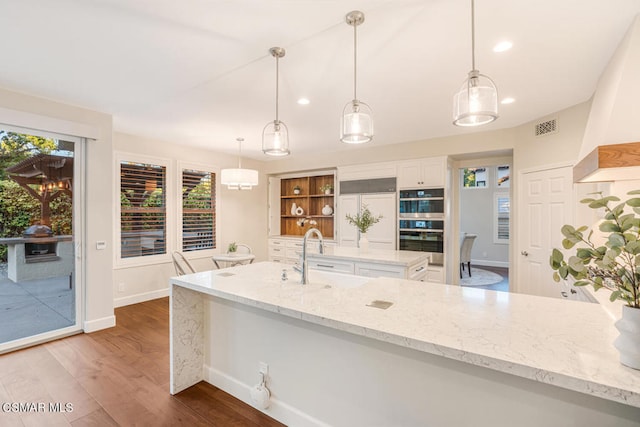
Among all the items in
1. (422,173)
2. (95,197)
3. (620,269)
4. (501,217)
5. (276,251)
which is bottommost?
(276,251)

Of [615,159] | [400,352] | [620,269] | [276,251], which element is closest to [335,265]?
[400,352]

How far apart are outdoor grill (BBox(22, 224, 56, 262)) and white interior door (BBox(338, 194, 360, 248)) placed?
418cm

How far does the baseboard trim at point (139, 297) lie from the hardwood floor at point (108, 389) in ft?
3.60

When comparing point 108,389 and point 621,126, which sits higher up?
point 621,126

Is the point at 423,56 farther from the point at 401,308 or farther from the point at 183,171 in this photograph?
the point at 183,171

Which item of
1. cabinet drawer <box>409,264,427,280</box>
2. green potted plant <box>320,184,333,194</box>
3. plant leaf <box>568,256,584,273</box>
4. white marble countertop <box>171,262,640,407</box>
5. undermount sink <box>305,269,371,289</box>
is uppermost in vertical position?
green potted plant <box>320,184,333,194</box>

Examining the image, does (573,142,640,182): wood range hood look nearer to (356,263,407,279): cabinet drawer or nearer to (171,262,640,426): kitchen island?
(171,262,640,426): kitchen island

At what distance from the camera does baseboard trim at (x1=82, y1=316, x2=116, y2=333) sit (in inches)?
139

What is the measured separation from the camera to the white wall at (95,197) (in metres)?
3.35

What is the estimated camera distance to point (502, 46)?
2.24 m

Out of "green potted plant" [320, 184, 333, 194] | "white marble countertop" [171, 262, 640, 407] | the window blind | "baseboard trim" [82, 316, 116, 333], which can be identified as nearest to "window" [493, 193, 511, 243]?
the window blind

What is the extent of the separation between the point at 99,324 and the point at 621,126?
5279mm

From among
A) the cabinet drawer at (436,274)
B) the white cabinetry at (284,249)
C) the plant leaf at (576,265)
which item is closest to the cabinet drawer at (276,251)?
the white cabinetry at (284,249)

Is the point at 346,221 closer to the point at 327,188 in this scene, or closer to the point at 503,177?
the point at 327,188
